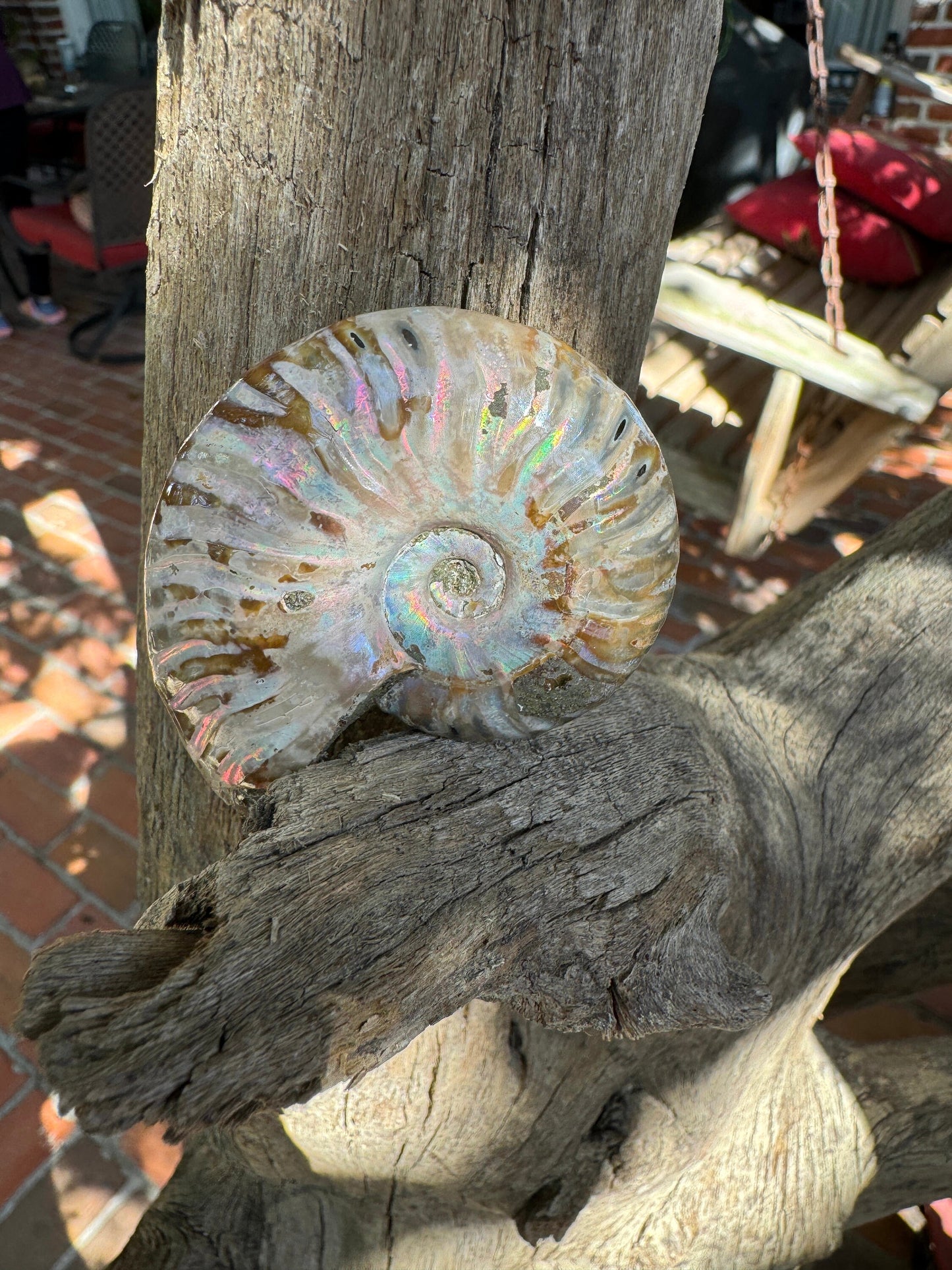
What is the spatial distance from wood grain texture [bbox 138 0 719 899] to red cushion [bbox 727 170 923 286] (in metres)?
2.72

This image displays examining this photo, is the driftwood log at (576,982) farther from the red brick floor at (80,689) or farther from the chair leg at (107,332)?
the chair leg at (107,332)

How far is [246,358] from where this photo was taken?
103cm

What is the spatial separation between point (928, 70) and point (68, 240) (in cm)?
461

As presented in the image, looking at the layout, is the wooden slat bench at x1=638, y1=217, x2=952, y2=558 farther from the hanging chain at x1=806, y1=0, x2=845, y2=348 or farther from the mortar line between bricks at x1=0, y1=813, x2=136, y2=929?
the mortar line between bricks at x1=0, y1=813, x2=136, y2=929

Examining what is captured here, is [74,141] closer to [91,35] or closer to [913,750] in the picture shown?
[91,35]

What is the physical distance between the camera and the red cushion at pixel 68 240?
461 cm

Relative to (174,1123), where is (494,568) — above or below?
above

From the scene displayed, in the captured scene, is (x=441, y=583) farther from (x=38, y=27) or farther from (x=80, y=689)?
(x=38, y=27)

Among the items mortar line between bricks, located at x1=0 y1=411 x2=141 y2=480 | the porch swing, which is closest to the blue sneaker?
mortar line between bricks, located at x1=0 y1=411 x2=141 y2=480

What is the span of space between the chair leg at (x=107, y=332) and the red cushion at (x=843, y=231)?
3.21 meters

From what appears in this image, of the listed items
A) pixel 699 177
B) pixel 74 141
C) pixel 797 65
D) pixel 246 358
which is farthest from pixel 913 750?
pixel 74 141

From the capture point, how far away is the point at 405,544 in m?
0.98

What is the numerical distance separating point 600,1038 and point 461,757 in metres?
0.44

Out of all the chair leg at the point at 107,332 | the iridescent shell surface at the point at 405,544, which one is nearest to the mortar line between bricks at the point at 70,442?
the chair leg at the point at 107,332
